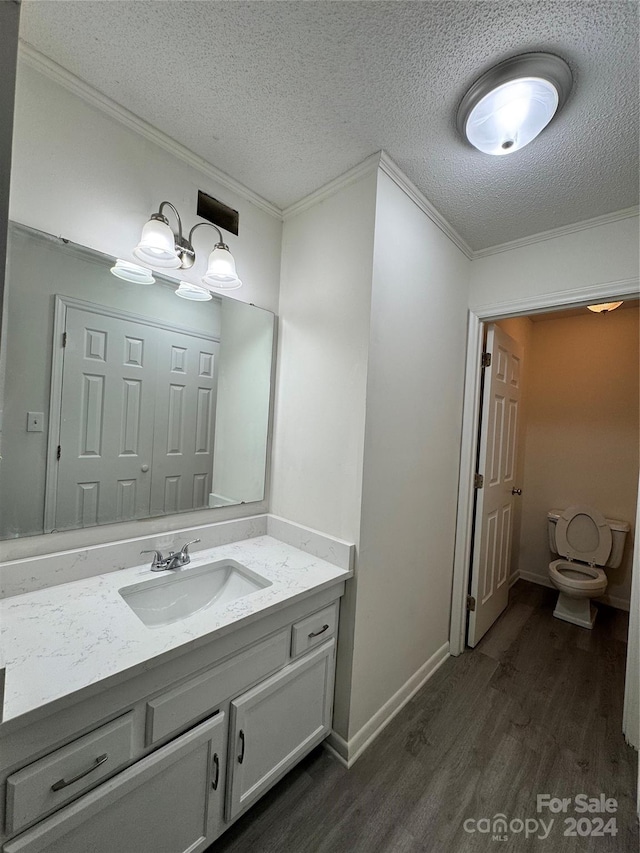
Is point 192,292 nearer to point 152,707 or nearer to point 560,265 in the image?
point 152,707

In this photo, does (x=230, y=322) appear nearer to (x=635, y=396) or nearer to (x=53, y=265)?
(x=53, y=265)

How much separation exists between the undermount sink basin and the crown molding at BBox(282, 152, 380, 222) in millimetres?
1707

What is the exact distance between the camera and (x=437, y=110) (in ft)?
3.94

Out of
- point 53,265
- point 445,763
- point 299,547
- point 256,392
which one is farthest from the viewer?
point 256,392

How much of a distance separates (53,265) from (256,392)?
93 centimetres

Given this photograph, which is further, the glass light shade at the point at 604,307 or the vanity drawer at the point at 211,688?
the glass light shade at the point at 604,307

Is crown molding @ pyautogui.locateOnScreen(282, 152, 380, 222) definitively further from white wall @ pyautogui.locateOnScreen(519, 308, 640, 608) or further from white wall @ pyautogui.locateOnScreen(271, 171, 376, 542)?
white wall @ pyautogui.locateOnScreen(519, 308, 640, 608)

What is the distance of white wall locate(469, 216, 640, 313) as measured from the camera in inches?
66.1

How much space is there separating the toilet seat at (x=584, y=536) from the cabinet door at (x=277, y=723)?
2.41 meters

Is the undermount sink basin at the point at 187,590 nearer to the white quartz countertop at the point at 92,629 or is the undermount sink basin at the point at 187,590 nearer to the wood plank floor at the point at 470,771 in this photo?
the white quartz countertop at the point at 92,629

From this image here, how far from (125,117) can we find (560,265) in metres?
2.10

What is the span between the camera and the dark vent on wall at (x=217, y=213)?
1539 mm

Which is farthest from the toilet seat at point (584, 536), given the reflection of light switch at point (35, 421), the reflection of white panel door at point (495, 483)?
the reflection of light switch at point (35, 421)

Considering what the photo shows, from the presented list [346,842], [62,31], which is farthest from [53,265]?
[346,842]
